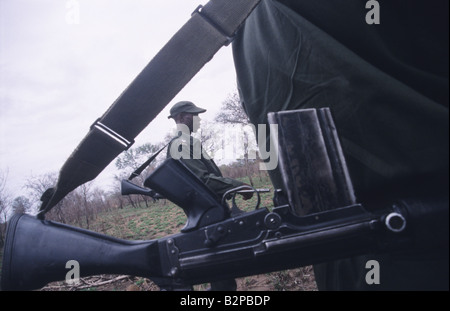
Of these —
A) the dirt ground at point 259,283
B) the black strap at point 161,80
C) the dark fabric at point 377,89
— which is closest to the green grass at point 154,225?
the dirt ground at point 259,283

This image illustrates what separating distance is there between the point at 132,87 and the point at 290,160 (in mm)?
937

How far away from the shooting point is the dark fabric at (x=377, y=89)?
0.94 meters

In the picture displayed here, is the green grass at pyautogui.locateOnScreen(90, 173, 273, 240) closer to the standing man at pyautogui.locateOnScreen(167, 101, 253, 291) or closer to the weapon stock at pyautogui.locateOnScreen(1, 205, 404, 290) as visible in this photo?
the standing man at pyautogui.locateOnScreen(167, 101, 253, 291)

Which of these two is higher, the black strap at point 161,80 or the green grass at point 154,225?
the green grass at point 154,225

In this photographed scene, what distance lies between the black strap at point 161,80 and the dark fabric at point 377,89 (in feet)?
1.16

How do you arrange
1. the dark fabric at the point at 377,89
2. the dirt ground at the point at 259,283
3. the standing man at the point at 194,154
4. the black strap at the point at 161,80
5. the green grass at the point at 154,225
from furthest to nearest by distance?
the green grass at the point at 154,225, the dirt ground at the point at 259,283, the standing man at the point at 194,154, the black strap at the point at 161,80, the dark fabric at the point at 377,89

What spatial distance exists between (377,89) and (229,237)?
95 centimetres

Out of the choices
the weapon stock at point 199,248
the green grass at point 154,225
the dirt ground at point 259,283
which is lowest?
the dirt ground at point 259,283

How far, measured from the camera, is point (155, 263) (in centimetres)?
113

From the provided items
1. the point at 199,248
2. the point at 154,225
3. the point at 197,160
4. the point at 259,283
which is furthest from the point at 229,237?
the point at 154,225

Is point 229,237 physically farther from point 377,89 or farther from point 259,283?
point 259,283

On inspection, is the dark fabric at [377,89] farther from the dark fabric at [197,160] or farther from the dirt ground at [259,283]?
the dirt ground at [259,283]
